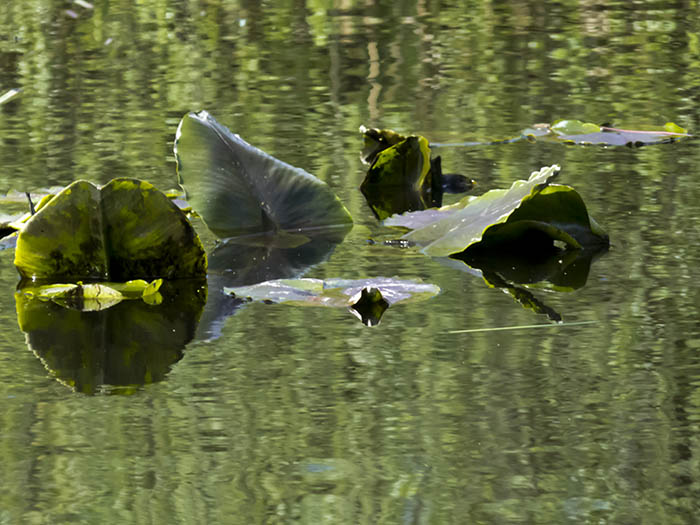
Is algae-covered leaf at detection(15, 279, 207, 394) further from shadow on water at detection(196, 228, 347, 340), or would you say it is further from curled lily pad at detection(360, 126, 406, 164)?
curled lily pad at detection(360, 126, 406, 164)

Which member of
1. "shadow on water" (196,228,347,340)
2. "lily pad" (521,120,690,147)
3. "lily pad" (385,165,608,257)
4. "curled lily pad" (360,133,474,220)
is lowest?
"lily pad" (521,120,690,147)

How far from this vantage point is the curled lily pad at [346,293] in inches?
65.7

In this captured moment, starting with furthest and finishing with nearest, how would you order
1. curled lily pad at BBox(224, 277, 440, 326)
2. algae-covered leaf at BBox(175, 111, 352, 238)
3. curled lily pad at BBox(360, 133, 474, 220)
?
curled lily pad at BBox(360, 133, 474, 220) < algae-covered leaf at BBox(175, 111, 352, 238) < curled lily pad at BBox(224, 277, 440, 326)

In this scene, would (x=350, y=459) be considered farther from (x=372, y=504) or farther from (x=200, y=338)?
(x=200, y=338)

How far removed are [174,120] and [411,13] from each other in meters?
2.50

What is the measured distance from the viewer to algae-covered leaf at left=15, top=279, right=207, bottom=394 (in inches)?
56.4

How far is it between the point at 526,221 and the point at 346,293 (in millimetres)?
403

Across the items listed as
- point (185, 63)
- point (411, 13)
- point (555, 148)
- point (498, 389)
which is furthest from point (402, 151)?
point (411, 13)

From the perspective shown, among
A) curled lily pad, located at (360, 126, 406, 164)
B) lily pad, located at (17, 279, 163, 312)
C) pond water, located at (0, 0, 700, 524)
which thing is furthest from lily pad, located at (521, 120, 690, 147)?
lily pad, located at (17, 279, 163, 312)

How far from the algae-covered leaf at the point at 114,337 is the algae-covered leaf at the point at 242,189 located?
0.33 m

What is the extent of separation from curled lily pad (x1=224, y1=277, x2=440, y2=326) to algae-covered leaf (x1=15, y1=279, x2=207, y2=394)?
0.10m

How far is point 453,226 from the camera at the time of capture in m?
2.08

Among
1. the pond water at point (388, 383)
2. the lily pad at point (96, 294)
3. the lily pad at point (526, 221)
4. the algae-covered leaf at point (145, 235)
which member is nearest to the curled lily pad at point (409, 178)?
the pond water at point (388, 383)

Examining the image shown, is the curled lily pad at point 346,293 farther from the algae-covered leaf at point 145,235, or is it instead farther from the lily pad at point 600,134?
the lily pad at point 600,134
